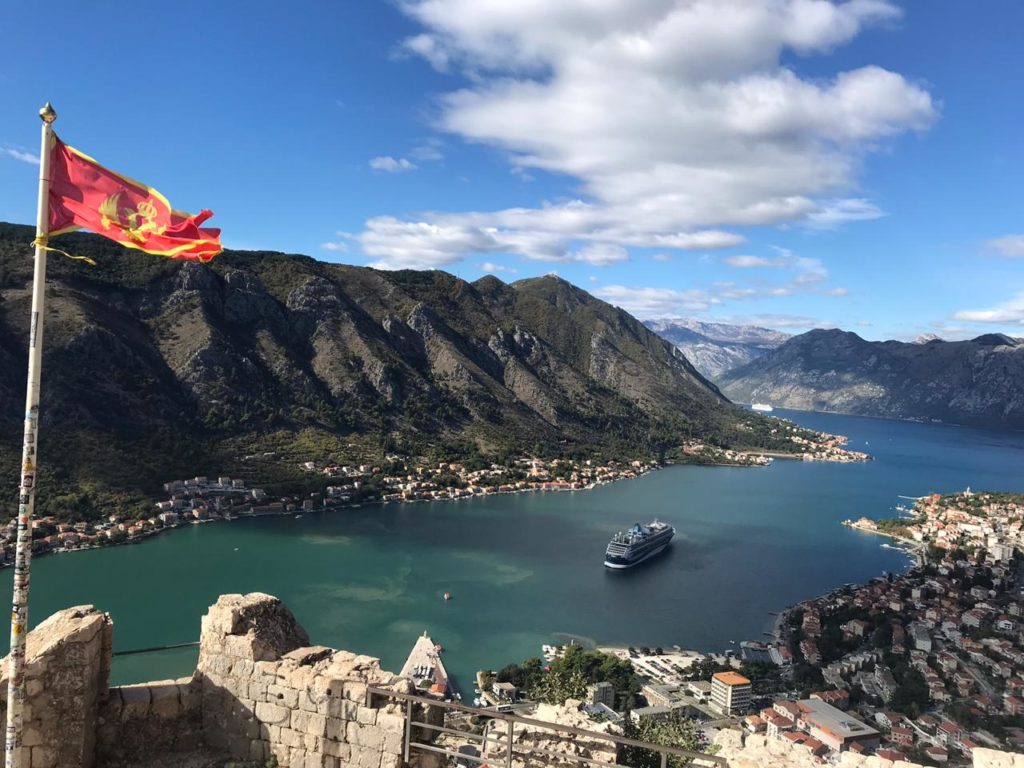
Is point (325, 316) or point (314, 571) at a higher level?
point (325, 316)

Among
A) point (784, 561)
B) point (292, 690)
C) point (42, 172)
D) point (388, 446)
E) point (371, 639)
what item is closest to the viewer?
point (42, 172)

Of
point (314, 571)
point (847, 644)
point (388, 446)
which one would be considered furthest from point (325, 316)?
point (847, 644)

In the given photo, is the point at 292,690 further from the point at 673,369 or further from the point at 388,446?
the point at 673,369

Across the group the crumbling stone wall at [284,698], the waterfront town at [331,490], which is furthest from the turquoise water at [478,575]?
the crumbling stone wall at [284,698]

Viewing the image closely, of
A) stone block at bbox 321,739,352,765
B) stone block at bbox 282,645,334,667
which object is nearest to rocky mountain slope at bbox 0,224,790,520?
stone block at bbox 282,645,334,667

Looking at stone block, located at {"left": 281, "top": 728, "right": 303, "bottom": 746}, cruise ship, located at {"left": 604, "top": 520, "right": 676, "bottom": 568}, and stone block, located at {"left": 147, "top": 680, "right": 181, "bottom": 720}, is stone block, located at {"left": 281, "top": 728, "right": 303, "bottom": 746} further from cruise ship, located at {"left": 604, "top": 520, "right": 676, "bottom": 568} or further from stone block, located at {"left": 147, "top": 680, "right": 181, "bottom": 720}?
cruise ship, located at {"left": 604, "top": 520, "right": 676, "bottom": 568}

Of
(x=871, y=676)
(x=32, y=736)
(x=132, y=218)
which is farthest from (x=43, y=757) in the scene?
(x=871, y=676)
